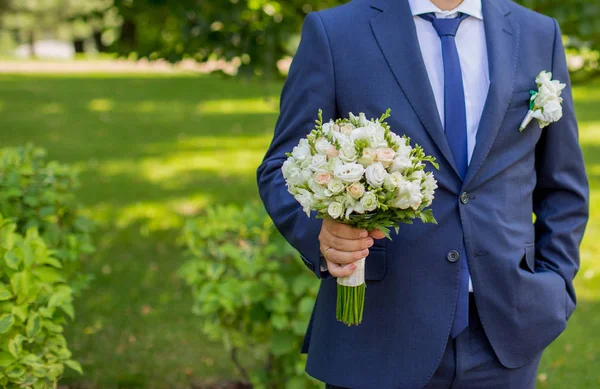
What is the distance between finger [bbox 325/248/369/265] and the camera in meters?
2.19

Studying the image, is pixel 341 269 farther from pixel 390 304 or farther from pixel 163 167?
pixel 163 167

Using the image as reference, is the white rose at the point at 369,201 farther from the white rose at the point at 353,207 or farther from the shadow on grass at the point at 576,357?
the shadow on grass at the point at 576,357

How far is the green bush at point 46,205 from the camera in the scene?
14.6 ft

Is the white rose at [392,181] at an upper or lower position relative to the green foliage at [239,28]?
upper

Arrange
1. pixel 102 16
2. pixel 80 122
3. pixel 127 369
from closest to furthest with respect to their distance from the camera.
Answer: pixel 127 369, pixel 102 16, pixel 80 122

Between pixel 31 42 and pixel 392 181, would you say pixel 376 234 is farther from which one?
pixel 31 42

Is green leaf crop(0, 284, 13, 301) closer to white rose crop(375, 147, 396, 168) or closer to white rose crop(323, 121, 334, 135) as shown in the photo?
white rose crop(323, 121, 334, 135)

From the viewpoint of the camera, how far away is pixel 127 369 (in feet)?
18.4

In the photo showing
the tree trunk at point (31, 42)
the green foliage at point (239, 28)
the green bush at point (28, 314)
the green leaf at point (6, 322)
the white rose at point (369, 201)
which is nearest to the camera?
the white rose at point (369, 201)

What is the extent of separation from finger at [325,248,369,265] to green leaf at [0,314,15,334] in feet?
5.49

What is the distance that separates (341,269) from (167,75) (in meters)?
28.1

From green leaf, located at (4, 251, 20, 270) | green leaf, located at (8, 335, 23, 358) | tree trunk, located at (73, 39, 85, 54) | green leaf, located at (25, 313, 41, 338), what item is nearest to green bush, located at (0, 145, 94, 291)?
green leaf, located at (4, 251, 20, 270)

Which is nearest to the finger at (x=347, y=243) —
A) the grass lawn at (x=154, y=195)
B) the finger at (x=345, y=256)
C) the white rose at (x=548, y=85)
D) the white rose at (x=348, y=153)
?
the finger at (x=345, y=256)

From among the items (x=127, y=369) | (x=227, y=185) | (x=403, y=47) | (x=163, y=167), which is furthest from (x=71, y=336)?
(x=163, y=167)
